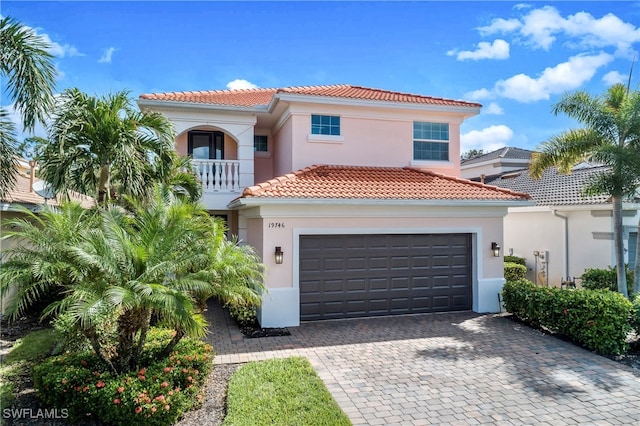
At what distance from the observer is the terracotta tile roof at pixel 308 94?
14.2 meters

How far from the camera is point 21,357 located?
27.9 ft

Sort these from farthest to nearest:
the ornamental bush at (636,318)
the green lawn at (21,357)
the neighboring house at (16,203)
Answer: the neighboring house at (16,203) → the ornamental bush at (636,318) → the green lawn at (21,357)

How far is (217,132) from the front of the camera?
16.2 meters

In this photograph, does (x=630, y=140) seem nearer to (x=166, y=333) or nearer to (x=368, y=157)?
(x=368, y=157)

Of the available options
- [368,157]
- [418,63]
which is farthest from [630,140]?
[368,157]

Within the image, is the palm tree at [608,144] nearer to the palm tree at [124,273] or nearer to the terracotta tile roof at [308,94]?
the terracotta tile roof at [308,94]

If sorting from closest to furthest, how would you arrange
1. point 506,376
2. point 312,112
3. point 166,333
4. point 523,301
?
point 506,376 < point 166,333 < point 523,301 < point 312,112

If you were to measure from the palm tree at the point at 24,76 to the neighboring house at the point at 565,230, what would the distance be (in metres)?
16.8

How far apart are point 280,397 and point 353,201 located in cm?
594

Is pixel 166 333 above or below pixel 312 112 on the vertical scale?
below

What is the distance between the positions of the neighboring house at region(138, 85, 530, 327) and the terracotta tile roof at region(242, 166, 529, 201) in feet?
0.18

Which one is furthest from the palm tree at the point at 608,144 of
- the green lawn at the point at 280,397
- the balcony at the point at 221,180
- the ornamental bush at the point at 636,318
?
the balcony at the point at 221,180

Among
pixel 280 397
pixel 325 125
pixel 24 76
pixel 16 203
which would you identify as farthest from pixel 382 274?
pixel 16 203

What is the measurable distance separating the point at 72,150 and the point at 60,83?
1.73 metres
